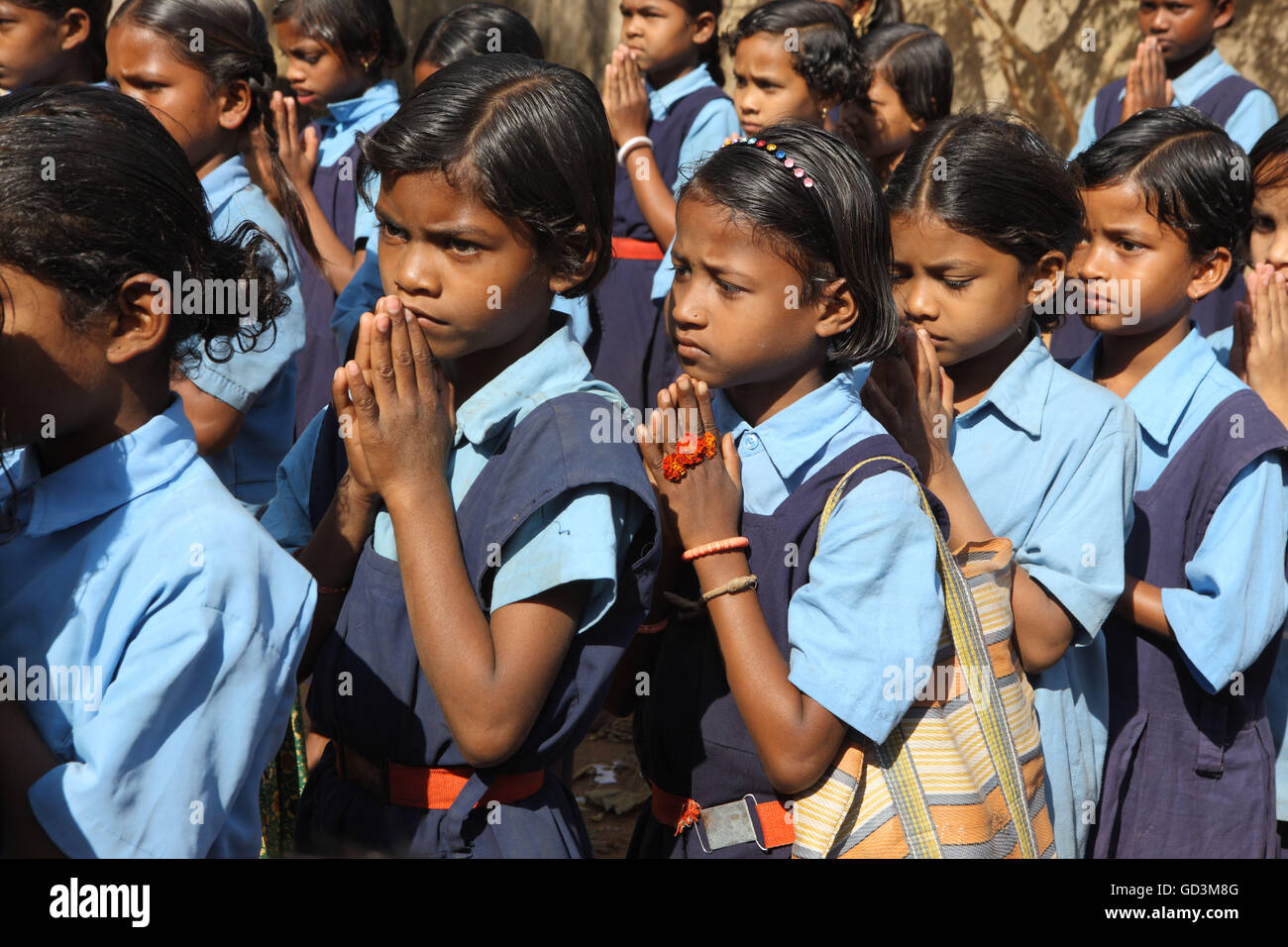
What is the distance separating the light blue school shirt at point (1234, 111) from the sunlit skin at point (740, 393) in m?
2.76

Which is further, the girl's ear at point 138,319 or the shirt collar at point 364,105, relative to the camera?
the shirt collar at point 364,105

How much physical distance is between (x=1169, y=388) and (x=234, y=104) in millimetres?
2224

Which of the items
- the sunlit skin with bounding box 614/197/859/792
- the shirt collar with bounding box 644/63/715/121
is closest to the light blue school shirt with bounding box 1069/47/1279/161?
the shirt collar with bounding box 644/63/715/121

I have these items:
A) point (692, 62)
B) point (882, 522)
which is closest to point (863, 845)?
point (882, 522)

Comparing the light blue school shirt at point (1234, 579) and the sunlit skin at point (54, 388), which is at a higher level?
the sunlit skin at point (54, 388)

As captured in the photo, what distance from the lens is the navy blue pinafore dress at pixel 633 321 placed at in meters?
4.35

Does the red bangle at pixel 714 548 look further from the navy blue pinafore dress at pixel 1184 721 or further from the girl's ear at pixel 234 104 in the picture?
the girl's ear at pixel 234 104

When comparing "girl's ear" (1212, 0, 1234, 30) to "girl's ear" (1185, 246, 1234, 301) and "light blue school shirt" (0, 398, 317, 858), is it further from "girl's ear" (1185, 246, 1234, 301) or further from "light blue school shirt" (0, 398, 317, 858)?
"light blue school shirt" (0, 398, 317, 858)

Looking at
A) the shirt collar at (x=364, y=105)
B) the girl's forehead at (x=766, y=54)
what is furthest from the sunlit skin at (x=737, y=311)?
the shirt collar at (x=364, y=105)

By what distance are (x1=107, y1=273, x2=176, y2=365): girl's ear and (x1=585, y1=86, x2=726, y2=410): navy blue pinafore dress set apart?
2.75m

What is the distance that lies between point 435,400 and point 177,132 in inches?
60.8

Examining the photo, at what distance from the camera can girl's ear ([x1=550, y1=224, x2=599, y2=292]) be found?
193 centimetres

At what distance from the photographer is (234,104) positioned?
301 cm

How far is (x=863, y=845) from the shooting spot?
1828mm
